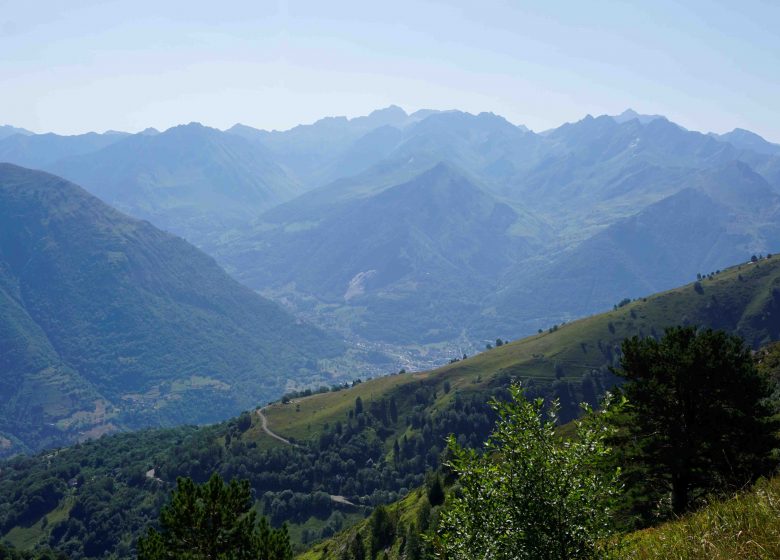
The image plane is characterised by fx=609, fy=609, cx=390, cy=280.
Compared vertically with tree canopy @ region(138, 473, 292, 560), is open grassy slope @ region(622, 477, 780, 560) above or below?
above

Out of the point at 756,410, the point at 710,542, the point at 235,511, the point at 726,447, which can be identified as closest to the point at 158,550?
the point at 235,511

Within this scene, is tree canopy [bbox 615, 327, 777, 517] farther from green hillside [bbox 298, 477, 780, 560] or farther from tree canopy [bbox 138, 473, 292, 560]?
tree canopy [bbox 138, 473, 292, 560]

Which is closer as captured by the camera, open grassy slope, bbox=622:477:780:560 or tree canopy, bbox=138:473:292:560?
open grassy slope, bbox=622:477:780:560

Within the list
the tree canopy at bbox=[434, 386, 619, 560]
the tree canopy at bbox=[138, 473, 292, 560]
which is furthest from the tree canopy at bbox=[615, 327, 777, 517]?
the tree canopy at bbox=[138, 473, 292, 560]

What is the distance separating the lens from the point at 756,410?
130ft

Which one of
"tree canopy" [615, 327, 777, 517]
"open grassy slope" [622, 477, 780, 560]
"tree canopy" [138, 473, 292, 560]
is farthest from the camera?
"tree canopy" [615, 327, 777, 517]

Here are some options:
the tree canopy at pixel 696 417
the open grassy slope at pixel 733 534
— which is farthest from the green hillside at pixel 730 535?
the tree canopy at pixel 696 417

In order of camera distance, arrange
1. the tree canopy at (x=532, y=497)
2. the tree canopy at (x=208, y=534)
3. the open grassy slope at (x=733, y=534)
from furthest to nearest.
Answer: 1. the tree canopy at (x=208, y=534)
2. the tree canopy at (x=532, y=497)
3. the open grassy slope at (x=733, y=534)

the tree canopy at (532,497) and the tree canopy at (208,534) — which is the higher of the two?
the tree canopy at (532,497)

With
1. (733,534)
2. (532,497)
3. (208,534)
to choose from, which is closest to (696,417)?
(532,497)

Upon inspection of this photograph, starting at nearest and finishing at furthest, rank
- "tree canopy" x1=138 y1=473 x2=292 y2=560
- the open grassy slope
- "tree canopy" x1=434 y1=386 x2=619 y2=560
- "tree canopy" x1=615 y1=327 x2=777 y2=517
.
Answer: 1. the open grassy slope
2. "tree canopy" x1=434 y1=386 x2=619 y2=560
3. "tree canopy" x1=138 y1=473 x2=292 y2=560
4. "tree canopy" x1=615 y1=327 x2=777 y2=517

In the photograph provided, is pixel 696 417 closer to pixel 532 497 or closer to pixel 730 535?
pixel 532 497

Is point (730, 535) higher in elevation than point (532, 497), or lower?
higher

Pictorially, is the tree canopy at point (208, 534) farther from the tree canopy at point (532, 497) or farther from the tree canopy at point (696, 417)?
the tree canopy at point (696, 417)
